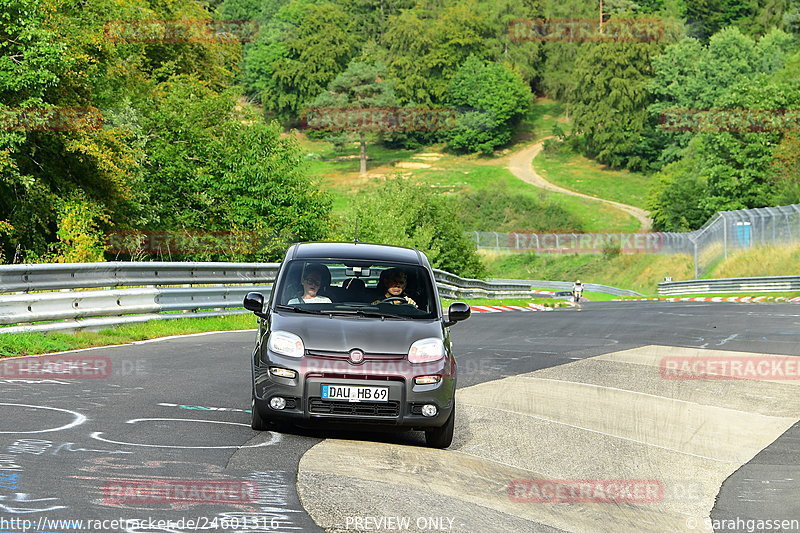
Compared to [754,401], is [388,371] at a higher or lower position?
higher

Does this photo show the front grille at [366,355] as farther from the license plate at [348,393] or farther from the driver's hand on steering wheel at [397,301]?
the driver's hand on steering wheel at [397,301]

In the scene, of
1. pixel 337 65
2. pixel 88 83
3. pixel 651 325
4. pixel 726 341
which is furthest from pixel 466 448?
pixel 337 65

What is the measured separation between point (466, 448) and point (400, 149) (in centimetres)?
13706

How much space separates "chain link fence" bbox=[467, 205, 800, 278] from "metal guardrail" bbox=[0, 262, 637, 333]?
1623 inches

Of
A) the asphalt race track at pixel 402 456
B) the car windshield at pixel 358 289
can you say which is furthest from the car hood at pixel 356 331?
the asphalt race track at pixel 402 456

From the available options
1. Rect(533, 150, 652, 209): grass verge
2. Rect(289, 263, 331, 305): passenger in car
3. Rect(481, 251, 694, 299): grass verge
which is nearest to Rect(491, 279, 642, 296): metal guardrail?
Rect(481, 251, 694, 299): grass verge

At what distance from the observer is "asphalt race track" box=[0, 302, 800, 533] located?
593cm

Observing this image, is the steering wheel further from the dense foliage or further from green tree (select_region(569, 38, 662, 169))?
green tree (select_region(569, 38, 662, 169))

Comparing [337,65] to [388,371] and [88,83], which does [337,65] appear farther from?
[388,371]

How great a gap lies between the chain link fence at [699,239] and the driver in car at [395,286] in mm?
49810

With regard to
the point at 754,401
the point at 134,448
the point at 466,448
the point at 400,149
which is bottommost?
the point at 400,149

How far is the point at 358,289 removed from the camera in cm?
962

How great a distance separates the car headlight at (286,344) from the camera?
8492 mm

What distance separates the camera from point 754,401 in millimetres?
12445
